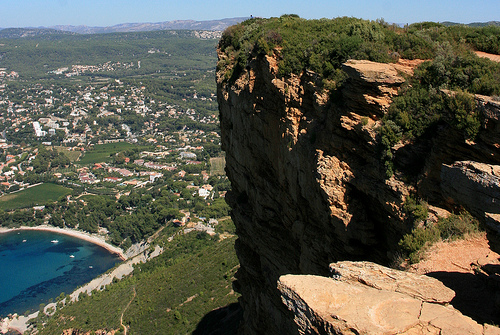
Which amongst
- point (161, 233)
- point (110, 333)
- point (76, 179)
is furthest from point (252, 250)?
point (76, 179)

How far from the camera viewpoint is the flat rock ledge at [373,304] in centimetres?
499

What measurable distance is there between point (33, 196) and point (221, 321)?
74.9m

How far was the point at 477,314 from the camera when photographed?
5742mm

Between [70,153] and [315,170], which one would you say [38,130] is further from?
[315,170]

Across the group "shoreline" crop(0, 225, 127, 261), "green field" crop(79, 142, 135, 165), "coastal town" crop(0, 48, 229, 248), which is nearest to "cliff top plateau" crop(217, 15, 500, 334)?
"coastal town" crop(0, 48, 229, 248)

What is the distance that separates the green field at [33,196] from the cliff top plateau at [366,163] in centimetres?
7900

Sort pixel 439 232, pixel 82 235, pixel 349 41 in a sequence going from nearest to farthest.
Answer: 1. pixel 439 232
2. pixel 349 41
3. pixel 82 235

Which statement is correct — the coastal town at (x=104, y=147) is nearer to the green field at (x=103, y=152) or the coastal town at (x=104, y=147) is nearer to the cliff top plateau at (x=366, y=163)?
the green field at (x=103, y=152)

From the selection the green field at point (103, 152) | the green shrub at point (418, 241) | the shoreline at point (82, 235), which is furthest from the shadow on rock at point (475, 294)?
the green field at point (103, 152)

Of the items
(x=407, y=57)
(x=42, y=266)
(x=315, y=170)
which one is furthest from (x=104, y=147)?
(x=407, y=57)

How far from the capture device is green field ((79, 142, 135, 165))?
4264 inches

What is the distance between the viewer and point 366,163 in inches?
369

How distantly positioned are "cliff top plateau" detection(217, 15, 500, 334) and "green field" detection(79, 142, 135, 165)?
9979 centimetres

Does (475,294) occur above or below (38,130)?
above
